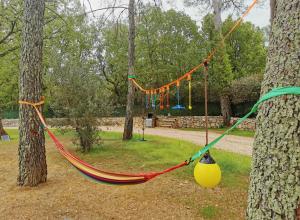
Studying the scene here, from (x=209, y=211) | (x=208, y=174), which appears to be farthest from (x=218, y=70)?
(x=208, y=174)

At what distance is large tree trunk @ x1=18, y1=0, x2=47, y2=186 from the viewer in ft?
12.1

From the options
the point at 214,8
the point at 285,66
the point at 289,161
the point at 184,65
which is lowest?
the point at 289,161

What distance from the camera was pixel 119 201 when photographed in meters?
3.29

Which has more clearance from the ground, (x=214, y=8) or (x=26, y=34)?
(x=214, y=8)

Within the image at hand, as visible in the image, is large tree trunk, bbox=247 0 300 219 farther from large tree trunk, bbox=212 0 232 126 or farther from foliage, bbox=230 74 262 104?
large tree trunk, bbox=212 0 232 126

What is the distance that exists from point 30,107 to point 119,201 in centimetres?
197

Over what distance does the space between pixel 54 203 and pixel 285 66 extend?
10.3 feet

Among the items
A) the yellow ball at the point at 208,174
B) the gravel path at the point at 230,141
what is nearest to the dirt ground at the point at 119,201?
the yellow ball at the point at 208,174

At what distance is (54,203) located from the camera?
3.21m

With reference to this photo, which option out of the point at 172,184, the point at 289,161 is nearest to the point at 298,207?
the point at 289,161

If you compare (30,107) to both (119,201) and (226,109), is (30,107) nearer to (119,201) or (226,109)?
(119,201)

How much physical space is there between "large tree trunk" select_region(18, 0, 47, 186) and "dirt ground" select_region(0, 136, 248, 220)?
0.28m

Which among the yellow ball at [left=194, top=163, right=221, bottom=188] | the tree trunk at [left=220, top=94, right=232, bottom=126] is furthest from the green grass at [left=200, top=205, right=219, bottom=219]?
the tree trunk at [left=220, top=94, right=232, bottom=126]

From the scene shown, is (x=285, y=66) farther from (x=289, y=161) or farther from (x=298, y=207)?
(x=298, y=207)
